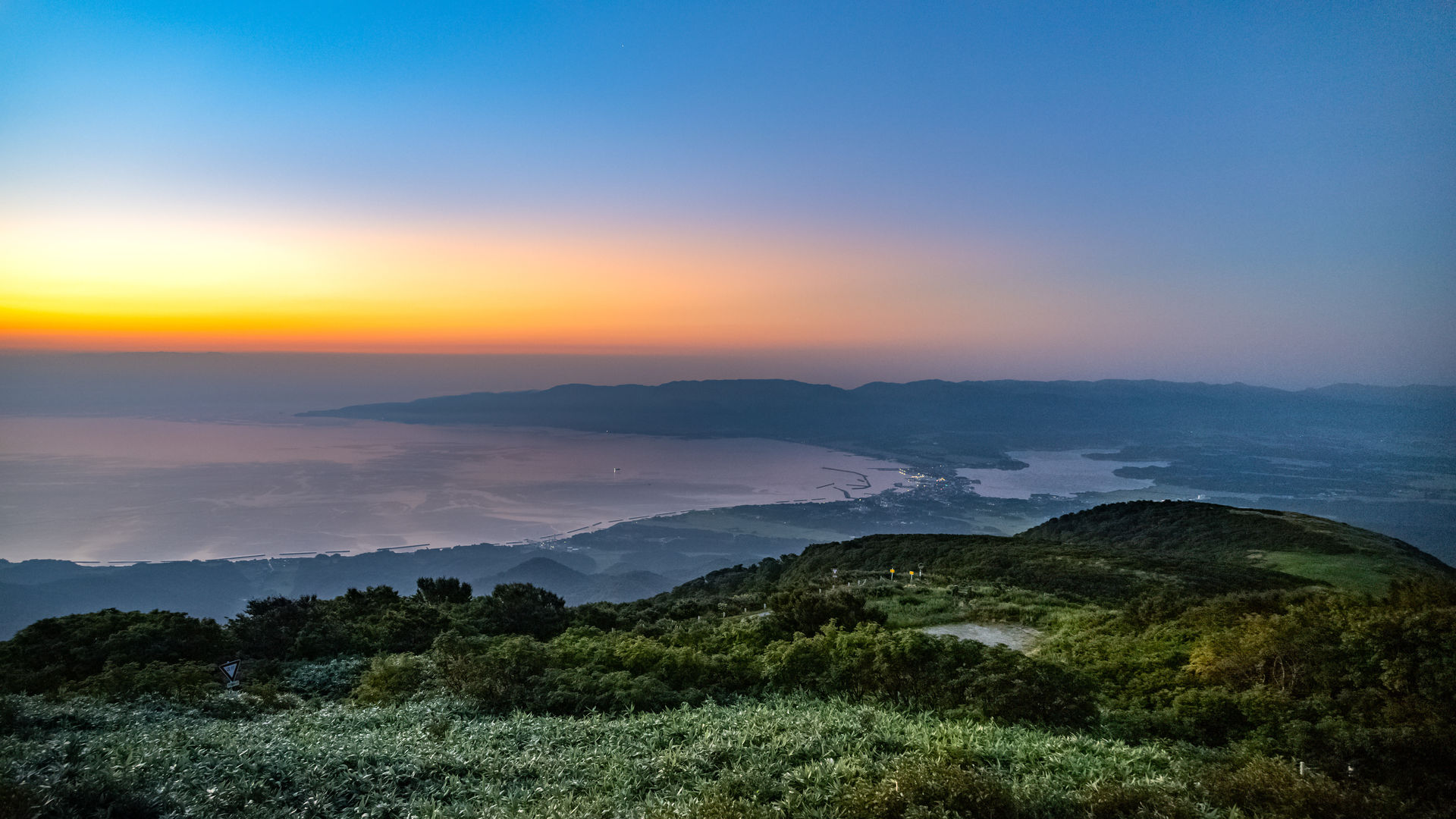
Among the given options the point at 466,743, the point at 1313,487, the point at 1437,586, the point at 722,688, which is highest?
the point at 1437,586

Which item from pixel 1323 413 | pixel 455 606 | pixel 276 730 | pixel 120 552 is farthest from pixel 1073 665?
pixel 1323 413

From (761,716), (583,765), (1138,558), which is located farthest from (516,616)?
(1138,558)

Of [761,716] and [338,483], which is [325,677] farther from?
[338,483]

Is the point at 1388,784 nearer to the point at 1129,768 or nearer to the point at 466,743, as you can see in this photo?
the point at 1129,768

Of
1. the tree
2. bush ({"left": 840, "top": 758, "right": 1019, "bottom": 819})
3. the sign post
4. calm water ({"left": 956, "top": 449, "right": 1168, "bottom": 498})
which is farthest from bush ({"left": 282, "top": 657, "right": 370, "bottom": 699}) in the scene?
calm water ({"left": 956, "top": 449, "right": 1168, "bottom": 498})

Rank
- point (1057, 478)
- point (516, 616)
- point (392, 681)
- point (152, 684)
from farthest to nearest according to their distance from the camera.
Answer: point (1057, 478), point (516, 616), point (392, 681), point (152, 684)

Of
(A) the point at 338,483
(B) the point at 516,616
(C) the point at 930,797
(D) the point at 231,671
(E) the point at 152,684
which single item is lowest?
(A) the point at 338,483
